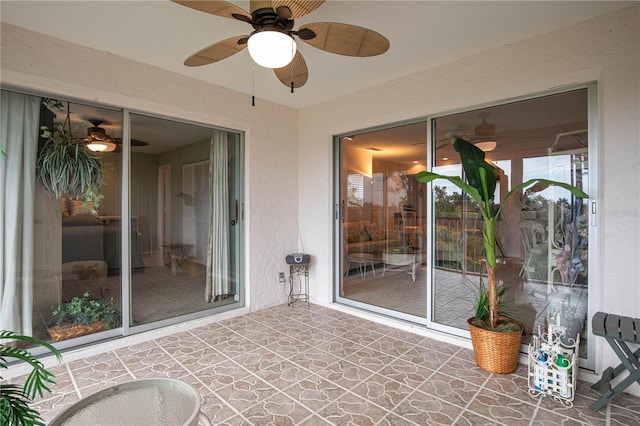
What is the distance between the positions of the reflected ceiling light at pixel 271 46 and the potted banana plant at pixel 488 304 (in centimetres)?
146

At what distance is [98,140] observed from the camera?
115 inches

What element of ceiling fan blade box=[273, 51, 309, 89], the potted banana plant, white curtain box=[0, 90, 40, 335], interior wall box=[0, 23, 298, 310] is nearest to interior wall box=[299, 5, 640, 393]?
the potted banana plant

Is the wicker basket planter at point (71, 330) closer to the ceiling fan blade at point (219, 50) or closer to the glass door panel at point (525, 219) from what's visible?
the ceiling fan blade at point (219, 50)

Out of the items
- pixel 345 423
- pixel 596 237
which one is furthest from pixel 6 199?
pixel 596 237

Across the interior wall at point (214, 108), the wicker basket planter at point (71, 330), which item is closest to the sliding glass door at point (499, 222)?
the interior wall at point (214, 108)

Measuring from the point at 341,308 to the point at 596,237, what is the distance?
255 cm

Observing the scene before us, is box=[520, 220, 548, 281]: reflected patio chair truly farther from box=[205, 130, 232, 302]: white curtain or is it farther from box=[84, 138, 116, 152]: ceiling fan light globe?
box=[84, 138, 116, 152]: ceiling fan light globe

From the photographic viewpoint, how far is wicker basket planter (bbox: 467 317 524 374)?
242 centimetres

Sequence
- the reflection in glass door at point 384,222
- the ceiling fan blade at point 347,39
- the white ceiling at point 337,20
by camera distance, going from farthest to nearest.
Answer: the reflection in glass door at point 384,222 < the white ceiling at point 337,20 < the ceiling fan blade at point 347,39

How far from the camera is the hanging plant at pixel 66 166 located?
271 cm

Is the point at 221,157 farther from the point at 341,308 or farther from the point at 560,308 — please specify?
the point at 560,308

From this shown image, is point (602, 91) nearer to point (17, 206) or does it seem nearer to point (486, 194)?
point (486, 194)

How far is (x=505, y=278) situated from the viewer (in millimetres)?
2898

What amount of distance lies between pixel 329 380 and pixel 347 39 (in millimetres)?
2271
